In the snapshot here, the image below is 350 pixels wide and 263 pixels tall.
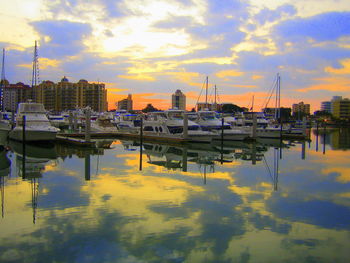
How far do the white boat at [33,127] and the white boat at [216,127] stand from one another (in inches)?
707

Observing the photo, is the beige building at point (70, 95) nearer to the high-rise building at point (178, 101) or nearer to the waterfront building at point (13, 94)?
the waterfront building at point (13, 94)

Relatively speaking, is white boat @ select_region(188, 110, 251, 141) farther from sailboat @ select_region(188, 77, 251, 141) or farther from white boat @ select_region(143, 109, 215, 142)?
white boat @ select_region(143, 109, 215, 142)

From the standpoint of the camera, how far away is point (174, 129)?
128ft

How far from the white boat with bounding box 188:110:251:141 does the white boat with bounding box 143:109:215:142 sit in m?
2.75

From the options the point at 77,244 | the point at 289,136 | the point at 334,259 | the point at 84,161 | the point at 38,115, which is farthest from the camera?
the point at 289,136

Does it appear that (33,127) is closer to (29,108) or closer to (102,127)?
(29,108)

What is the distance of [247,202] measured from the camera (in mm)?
12469

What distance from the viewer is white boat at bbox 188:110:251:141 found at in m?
41.0

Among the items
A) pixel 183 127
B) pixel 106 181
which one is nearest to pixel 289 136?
pixel 183 127

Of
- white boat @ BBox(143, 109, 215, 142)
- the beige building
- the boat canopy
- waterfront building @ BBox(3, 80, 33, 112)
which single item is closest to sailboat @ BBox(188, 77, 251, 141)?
white boat @ BBox(143, 109, 215, 142)

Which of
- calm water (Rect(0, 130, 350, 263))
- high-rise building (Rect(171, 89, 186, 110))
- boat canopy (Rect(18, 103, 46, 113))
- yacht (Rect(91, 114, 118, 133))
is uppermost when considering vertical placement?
high-rise building (Rect(171, 89, 186, 110))

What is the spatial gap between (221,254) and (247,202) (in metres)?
4.82

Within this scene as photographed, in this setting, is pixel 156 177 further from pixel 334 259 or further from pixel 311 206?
pixel 334 259

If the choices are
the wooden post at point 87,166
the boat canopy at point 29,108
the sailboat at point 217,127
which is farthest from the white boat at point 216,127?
the boat canopy at point 29,108
